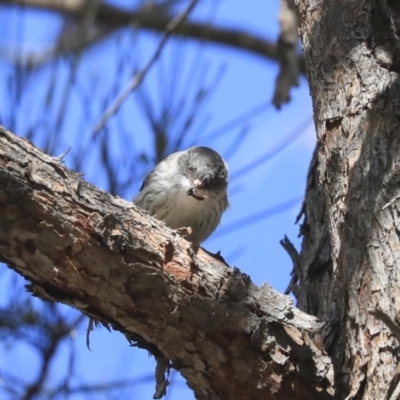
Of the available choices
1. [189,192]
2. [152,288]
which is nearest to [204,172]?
[189,192]

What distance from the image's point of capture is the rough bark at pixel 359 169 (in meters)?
2.55

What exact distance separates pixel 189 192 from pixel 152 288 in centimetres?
214

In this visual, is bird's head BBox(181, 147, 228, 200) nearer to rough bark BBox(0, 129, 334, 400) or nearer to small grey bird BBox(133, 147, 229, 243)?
small grey bird BBox(133, 147, 229, 243)

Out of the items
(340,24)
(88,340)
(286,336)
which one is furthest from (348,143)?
(88,340)

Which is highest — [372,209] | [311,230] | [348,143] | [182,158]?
[182,158]

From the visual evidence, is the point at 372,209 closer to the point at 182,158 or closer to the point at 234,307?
the point at 234,307

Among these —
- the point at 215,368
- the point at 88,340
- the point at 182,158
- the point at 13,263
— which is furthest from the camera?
the point at 182,158

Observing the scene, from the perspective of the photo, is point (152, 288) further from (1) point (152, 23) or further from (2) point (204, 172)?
(1) point (152, 23)

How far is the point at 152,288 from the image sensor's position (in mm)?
2629

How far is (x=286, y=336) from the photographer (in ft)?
9.04

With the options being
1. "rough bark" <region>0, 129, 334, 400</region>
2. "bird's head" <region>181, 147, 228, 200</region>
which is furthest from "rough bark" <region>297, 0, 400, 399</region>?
"bird's head" <region>181, 147, 228, 200</region>

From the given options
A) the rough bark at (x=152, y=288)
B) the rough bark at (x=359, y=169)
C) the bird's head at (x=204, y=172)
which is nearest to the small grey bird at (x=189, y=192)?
the bird's head at (x=204, y=172)

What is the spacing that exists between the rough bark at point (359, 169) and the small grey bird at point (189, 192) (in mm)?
1536

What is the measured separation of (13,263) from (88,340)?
55 centimetres
